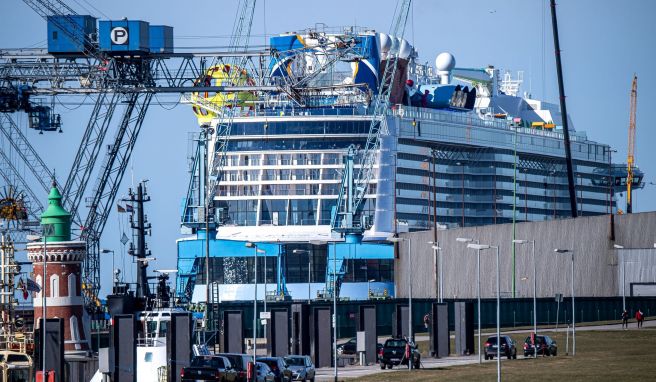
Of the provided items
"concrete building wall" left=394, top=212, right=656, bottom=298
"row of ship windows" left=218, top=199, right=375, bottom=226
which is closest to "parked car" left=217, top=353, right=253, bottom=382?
"concrete building wall" left=394, top=212, right=656, bottom=298

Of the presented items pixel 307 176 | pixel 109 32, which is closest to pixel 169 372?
pixel 109 32

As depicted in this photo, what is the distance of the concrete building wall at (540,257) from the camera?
4796 inches

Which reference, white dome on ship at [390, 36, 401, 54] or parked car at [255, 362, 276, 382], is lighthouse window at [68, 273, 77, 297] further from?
white dome on ship at [390, 36, 401, 54]

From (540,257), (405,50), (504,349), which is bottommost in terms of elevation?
(504,349)

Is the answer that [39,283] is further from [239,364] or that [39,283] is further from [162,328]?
[239,364]

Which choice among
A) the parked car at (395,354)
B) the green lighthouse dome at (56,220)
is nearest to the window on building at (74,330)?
the green lighthouse dome at (56,220)

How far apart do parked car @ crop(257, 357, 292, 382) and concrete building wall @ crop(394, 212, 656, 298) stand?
48890 millimetres

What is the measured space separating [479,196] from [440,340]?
98561mm

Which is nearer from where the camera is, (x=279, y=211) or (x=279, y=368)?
(x=279, y=368)

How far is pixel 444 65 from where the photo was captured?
191375mm

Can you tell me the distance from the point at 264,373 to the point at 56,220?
19628 mm

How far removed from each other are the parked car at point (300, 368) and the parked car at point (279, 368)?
868 mm

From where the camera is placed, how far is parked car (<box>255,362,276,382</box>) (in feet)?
207

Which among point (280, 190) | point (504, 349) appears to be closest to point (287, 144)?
point (280, 190)
